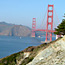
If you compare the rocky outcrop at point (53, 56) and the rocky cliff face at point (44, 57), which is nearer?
the rocky outcrop at point (53, 56)

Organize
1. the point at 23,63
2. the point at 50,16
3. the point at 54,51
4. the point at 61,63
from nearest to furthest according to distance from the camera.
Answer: the point at 61,63 < the point at 54,51 < the point at 23,63 < the point at 50,16

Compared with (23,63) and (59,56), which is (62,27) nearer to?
(23,63)

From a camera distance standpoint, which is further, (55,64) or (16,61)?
(16,61)

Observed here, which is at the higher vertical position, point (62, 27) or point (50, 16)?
point (50, 16)

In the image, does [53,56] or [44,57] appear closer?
[53,56]

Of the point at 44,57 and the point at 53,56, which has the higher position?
the point at 53,56

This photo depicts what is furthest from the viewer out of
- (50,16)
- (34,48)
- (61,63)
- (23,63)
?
(50,16)

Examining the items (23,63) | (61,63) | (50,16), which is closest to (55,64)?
(61,63)

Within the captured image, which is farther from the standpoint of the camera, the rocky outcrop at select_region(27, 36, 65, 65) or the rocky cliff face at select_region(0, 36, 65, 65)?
the rocky cliff face at select_region(0, 36, 65, 65)
